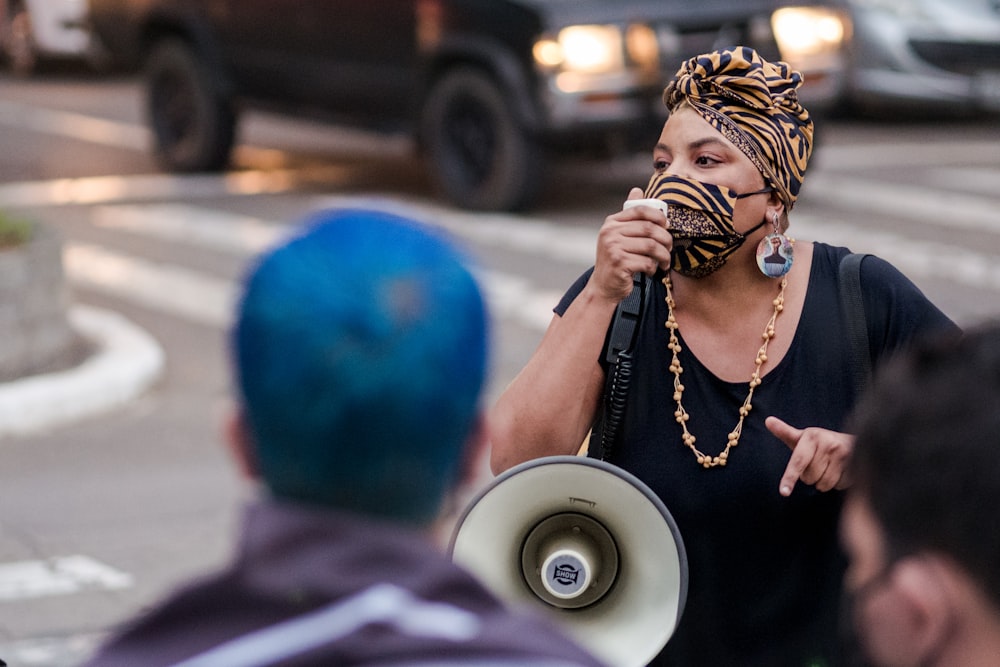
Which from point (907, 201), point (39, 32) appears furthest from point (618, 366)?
point (39, 32)

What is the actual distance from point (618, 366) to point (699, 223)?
1.00ft

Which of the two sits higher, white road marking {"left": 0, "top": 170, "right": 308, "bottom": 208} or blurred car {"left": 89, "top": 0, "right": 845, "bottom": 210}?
blurred car {"left": 89, "top": 0, "right": 845, "bottom": 210}

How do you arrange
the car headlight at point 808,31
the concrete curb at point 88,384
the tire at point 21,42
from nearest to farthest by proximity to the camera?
1. the concrete curb at point 88,384
2. the car headlight at point 808,31
3. the tire at point 21,42

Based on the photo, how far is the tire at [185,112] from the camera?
40.6ft

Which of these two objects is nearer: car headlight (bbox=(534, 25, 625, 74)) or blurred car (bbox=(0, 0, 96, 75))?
car headlight (bbox=(534, 25, 625, 74))

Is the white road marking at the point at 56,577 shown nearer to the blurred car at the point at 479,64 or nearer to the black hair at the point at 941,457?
the black hair at the point at 941,457

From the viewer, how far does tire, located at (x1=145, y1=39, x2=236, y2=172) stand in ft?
40.6

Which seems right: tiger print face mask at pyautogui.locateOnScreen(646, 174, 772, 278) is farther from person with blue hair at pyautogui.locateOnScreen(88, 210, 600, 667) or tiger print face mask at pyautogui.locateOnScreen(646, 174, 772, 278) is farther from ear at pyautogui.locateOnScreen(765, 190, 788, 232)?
person with blue hair at pyautogui.locateOnScreen(88, 210, 600, 667)

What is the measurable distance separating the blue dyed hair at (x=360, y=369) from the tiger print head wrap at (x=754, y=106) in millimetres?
1389

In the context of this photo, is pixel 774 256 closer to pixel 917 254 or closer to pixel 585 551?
pixel 585 551

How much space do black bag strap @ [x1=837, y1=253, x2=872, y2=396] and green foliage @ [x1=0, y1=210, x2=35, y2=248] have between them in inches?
213

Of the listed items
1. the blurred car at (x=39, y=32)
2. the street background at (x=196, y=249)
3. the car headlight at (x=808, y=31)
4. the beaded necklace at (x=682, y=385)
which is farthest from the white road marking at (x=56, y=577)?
the blurred car at (x=39, y=32)

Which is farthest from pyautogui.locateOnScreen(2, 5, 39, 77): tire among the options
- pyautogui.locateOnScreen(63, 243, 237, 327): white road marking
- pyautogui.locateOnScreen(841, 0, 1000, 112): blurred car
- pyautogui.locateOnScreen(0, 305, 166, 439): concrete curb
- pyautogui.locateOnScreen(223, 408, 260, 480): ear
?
pyautogui.locateOnScreen(223, 408, 260, 480): ear

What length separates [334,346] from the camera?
57.6 inches
